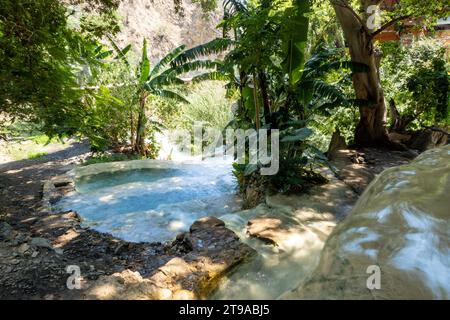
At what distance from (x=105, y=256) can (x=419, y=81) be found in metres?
7.38

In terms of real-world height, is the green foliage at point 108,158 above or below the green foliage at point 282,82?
below

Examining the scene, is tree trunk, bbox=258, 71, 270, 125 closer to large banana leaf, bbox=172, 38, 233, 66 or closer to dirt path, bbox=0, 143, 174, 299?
large banana leaf, bbox=172, 38, 233, 66

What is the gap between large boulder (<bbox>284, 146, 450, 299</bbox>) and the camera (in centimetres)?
187

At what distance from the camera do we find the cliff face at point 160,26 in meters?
21.5

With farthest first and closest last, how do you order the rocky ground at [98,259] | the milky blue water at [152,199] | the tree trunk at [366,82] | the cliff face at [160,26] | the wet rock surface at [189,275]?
the cliff face at [160,26] < the tree trunk at [366,82] < the milky blue water at [152,199] < the rocky ground at [98,259] < the wet rock surface at [189,275]

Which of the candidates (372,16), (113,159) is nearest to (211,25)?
(113,159)

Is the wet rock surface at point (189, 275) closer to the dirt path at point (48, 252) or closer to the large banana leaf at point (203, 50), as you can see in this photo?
the dirt path at point (48, 252)

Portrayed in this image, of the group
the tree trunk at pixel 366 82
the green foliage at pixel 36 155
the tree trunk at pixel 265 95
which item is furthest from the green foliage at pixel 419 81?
the green foliage at pixel 36 155

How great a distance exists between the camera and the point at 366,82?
685 cm

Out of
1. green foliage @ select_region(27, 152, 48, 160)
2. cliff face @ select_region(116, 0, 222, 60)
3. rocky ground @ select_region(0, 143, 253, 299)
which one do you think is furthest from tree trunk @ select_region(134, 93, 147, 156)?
cliff face @ select_region(116, 0, 222, 60)

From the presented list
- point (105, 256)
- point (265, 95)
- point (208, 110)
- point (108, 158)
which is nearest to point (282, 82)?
point (265, 95)

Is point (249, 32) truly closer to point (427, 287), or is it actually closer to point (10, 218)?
point (427, 287)

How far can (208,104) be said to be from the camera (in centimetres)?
1280

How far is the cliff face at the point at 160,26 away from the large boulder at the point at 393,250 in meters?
20.8
